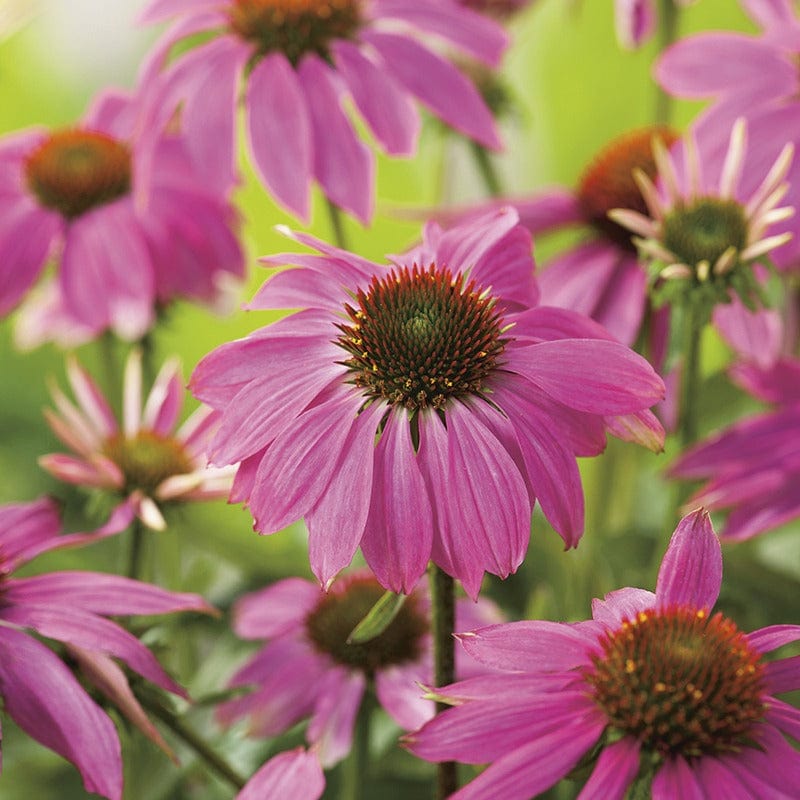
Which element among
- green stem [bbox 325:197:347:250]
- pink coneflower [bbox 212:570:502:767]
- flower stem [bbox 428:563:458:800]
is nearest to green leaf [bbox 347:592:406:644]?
flower stem [bbox 428:563:458:800]

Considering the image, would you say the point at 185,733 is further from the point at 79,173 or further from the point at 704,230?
the point at 79,173

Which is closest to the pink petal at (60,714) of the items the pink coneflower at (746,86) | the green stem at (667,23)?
the pink coneflower at (746,86)

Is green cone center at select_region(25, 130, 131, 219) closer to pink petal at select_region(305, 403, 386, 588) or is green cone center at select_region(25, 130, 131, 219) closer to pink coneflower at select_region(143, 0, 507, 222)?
pink coneflower at select_region(143, 0, 507, 222)

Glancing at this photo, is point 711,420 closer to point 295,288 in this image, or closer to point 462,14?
point 462,14

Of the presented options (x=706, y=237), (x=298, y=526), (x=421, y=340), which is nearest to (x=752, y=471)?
(x=706, y=237)

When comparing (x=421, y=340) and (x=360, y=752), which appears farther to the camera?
(x=360, y=752)

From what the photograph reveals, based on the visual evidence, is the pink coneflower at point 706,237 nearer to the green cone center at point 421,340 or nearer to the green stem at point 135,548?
the green cone center at point 421,340

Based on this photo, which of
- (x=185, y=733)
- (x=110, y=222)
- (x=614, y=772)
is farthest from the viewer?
(x=110, y=222)
